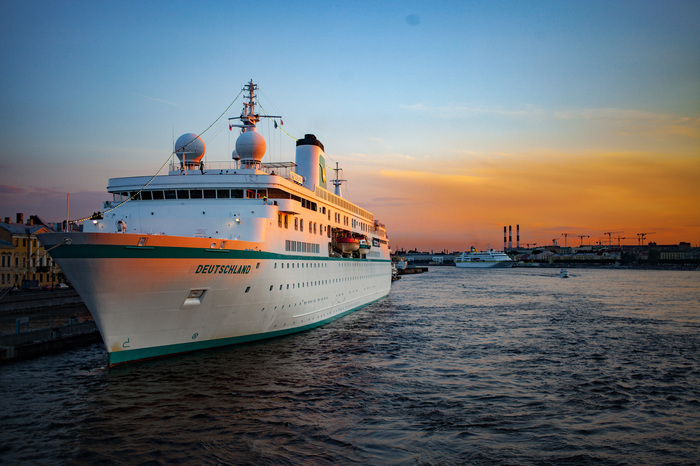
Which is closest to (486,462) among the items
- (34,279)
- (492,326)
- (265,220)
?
(265,220)

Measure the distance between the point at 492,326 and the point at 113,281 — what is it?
2411cm

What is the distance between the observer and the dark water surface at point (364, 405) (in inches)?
431

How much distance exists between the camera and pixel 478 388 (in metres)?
16.2

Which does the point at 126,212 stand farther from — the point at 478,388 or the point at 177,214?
the point at 478,388

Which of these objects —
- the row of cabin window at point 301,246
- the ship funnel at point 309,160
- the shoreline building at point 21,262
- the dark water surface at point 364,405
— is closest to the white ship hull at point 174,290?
the row of cabin window at point 301,246

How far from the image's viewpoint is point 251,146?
25.2 m

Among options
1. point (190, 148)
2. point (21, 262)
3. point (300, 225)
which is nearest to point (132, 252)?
point (190, 148)

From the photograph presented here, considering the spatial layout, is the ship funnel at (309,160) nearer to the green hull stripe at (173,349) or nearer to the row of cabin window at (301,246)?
the row of cabin window at (301,246)

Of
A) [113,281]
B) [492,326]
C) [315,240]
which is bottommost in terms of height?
[492,326]

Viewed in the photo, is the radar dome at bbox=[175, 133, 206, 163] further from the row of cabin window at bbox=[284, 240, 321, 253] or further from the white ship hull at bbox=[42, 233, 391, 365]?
the white ship hull at bbox=[42, 233, 391, 365]

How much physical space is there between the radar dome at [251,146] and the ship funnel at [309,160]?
632 cm

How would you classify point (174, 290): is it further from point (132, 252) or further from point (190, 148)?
point (190, 148)

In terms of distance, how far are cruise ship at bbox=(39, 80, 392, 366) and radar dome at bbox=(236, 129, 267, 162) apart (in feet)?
0.18

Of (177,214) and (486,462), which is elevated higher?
(177,214)
